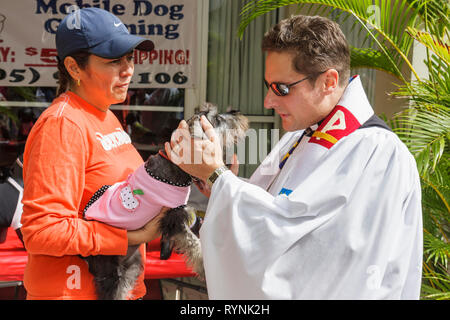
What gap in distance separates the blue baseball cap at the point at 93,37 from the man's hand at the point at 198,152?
45cm

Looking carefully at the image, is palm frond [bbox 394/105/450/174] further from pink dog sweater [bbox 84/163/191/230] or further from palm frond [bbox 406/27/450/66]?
pink dog sweater [bbox 84/163/191/230]

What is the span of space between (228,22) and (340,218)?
15.8ft

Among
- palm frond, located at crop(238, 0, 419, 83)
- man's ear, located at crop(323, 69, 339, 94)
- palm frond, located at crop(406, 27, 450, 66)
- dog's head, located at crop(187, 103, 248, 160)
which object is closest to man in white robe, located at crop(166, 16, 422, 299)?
man's ear, located at crop(323, 69, 339, 94)

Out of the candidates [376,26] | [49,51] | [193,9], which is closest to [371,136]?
[376,26]

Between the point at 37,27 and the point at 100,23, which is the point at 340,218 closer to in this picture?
the point at 100,23

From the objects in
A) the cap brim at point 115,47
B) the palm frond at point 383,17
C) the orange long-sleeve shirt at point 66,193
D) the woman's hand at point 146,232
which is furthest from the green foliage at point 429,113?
the orange long-sleeve shirt at point 66,193

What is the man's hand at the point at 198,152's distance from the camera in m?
1.83

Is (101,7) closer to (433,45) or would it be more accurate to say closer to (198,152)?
(433,45)

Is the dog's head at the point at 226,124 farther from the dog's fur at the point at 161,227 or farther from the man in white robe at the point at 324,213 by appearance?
the man in white robe at the point at 324,213

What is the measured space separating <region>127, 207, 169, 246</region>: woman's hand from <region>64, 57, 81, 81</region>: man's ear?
29.1 inches

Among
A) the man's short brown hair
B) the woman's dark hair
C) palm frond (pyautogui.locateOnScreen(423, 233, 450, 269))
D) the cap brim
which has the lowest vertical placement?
palm frond (pyautogui.locateOnScreen(423, 233, 450, 269))

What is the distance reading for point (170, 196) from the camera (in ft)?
7.09

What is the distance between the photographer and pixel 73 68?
2.08 metres

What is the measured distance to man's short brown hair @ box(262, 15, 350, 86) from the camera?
5.49ft
